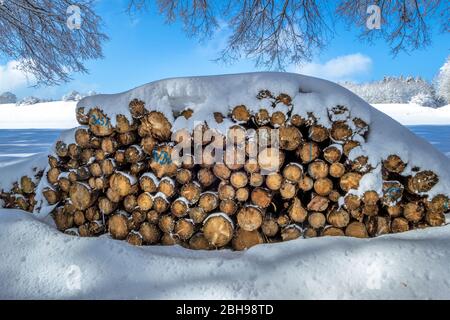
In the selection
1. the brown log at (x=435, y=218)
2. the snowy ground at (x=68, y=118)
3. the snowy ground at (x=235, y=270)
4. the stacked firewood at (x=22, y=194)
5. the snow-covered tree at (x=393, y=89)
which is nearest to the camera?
the snowy ground at (x=235, y=270)

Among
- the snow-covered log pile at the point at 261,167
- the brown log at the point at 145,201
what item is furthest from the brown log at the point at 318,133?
the brown log at the point at 145,201

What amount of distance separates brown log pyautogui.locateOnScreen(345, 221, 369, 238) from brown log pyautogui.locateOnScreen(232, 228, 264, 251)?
0.55 m

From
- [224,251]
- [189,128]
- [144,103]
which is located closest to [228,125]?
[189,128]

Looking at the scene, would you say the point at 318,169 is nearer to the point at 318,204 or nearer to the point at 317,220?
the point at 318,204

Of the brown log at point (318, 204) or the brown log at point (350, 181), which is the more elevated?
the brown log at point (350, 181)

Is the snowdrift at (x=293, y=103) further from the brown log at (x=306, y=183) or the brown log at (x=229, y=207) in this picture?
the brown log at (x=229, y=207)

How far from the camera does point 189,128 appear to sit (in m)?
1.92

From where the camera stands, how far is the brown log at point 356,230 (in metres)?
1.83

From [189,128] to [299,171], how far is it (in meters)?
0.76

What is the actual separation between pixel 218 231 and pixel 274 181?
18.8 inches

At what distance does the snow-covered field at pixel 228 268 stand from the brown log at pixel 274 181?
0.37 meters

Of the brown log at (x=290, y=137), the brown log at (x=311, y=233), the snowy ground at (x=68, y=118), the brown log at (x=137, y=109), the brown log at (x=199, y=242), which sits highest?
the snowy ground at (x=68, y=118)

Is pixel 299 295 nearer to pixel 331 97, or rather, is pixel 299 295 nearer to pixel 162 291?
pixel 162 291
